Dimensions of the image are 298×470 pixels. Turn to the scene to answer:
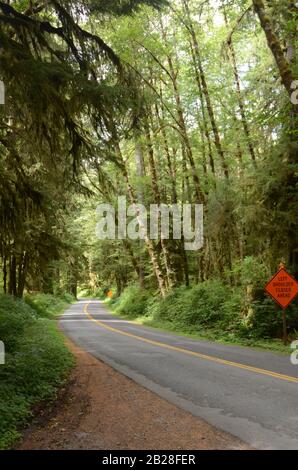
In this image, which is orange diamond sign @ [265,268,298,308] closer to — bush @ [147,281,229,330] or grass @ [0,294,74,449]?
bush @ [147,281,229,330]

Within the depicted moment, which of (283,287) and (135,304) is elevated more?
(283,287)

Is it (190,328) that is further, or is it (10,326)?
(190,328)

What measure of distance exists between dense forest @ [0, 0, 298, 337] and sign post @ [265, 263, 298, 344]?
1159mm

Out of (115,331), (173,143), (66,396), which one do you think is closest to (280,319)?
(115,331)

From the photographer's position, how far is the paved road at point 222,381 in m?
6.32

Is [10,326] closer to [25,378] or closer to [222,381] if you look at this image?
[25,378]

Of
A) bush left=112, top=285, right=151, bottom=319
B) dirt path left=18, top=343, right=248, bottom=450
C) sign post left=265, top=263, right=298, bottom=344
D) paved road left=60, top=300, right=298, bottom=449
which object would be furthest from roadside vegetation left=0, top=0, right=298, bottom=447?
paved road left=60, top=300, right=298, bottom=449

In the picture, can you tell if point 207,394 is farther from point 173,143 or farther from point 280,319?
point 173,143

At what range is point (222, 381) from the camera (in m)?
9.33

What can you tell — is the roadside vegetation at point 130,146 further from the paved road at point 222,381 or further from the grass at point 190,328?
the paved road at point 222,381

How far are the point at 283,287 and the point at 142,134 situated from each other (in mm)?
7723

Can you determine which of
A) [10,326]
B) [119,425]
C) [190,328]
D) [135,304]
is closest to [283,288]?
[190,328]

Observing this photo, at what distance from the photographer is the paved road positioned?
20.7 ft
